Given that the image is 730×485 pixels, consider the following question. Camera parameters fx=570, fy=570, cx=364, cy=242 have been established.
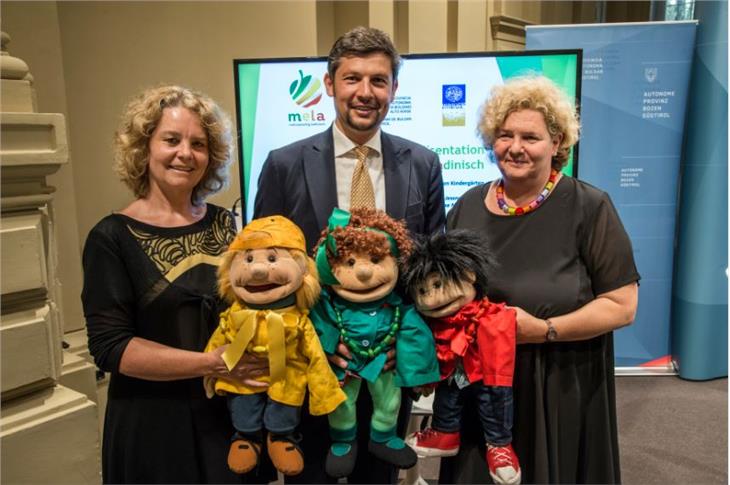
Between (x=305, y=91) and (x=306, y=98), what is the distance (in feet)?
0.12

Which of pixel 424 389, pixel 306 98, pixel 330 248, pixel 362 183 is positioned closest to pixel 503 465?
pixel 424 389

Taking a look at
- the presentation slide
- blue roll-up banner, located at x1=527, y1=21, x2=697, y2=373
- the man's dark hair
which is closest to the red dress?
the man's dark hair

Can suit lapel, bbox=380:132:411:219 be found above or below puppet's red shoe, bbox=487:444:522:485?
above

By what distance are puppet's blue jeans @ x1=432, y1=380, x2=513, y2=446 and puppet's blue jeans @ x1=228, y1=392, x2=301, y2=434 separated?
397 mm

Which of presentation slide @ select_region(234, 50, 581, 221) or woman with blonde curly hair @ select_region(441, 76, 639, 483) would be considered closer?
woman with blonde curly hair @ select_region(441, 76, 639, 483)

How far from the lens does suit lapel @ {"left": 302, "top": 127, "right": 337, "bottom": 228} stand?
1.89 m

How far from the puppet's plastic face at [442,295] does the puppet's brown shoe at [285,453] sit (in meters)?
0.48

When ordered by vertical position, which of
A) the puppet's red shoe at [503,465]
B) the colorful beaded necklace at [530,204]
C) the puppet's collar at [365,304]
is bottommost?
the puppet's red shoe at [503,465]

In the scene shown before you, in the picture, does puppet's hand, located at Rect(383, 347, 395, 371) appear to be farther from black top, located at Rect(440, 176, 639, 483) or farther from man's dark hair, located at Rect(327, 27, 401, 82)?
man's dark hair, located at Rect(327, 27, 401, 82)

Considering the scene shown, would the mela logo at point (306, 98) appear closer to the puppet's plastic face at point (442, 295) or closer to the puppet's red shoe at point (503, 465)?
the puppet's plastic face at point (442, 295)

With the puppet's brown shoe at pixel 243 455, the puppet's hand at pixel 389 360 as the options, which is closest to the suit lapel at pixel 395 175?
the puppet's hand at pixel 389 360

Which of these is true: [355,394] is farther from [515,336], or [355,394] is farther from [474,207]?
[474,207]

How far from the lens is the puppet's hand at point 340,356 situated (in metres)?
1.47

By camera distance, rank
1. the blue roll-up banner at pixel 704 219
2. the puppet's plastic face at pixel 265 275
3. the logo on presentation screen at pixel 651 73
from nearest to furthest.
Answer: the puppet's plastic face at pixel 265 275
the blue roll-up banner at pixel 704 219
the logo on presentation screen at pixel 651 73
